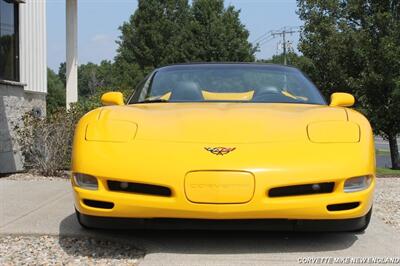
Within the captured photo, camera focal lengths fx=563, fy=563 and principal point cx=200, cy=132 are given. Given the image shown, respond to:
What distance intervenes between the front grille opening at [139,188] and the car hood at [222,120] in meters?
0.31

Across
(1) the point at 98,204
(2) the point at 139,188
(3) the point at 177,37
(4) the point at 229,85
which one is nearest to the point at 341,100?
(4) the point at 229,85

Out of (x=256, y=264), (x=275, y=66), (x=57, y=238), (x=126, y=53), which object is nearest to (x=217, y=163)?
(x=256, y=264)

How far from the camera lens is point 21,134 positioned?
8383mm

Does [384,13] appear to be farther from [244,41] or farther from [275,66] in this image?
[244,41]

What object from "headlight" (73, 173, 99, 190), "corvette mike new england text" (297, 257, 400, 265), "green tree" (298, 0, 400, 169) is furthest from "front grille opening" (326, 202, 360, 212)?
"green tree" (298, 0, 400, 169)

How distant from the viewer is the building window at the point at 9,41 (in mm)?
9086

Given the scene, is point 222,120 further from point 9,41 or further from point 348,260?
point 9,41

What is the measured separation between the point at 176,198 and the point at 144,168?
258mm

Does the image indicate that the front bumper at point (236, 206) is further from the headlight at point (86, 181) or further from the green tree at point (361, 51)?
the green tree at point (361, 51)

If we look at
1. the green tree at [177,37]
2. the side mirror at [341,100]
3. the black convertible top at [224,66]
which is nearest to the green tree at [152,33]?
the green tree at [177,37]

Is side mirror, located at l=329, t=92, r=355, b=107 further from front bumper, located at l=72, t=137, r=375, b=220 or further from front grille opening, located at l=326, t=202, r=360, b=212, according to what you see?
front grille opening, located at l=326, t=202, r=360, b=212

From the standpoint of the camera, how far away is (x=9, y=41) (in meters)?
9.52

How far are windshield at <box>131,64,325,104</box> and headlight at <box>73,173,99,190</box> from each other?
Result: 3.86 ft

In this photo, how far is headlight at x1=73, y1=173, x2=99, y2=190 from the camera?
3.37 metres
